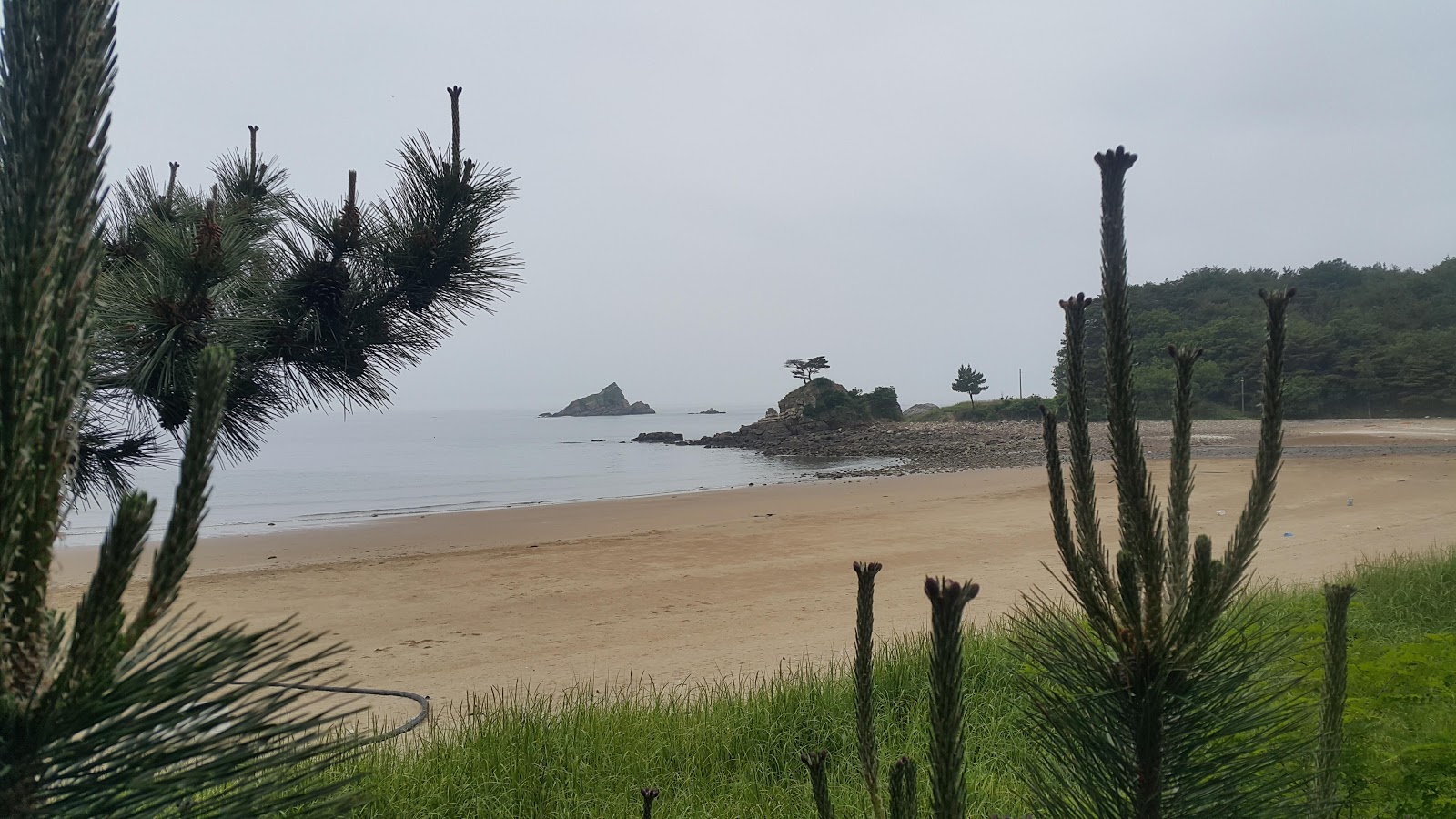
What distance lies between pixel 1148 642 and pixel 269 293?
2.70 metres

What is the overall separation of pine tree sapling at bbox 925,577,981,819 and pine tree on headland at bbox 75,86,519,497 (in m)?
2.25

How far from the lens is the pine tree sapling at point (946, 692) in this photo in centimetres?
75

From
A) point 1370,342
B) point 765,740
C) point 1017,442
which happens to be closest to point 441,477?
point 1017,442

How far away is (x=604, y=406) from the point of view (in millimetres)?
144625

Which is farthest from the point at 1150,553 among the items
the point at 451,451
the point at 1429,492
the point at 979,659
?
the point at 451,451

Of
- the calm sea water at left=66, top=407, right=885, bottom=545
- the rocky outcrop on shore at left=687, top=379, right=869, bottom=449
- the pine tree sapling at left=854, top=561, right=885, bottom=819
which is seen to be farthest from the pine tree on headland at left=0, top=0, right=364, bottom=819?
the rocky outcrop on shore at left=687, top=379, right=869, bottom=449

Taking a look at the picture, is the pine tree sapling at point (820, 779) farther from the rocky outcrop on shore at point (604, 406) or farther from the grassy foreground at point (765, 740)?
the rocky outcrop on shore at point (604, 406)

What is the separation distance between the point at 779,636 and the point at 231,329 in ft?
25.3

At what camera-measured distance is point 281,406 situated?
112 inches

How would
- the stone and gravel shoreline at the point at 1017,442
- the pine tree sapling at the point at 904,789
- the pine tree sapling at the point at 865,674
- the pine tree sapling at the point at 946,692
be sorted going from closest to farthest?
the pine tree sapling at the point at 946,692, the pine tree sapling at the point at 904,789, the pine tree sapling at the point at 865,674, the stone and gravel shoreline at the point at 1017,442

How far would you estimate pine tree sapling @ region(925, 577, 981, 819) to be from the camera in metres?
0.75

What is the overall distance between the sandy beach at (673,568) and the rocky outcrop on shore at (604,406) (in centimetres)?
12157

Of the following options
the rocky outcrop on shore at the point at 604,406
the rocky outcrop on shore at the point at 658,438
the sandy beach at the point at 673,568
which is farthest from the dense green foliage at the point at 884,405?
the rocky outcrop on shore at the point at 604,406

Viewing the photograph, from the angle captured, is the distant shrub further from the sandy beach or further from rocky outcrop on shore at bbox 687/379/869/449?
the sandy beach
